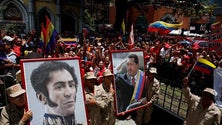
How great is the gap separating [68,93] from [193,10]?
848 inches

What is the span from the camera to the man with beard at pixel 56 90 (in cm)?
278

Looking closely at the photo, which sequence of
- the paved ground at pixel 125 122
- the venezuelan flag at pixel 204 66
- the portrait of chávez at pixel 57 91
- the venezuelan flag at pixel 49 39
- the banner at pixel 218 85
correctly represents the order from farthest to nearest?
the venezuelan flag at pixel 49 39 → the paved ground at pixel 125 122 → the banner at pixel 218 85 → the venezuelan flag at pixel 204 66 → the portrait of chávez at pixel 57 91

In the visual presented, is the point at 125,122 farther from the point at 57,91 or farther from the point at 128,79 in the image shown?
the point at 57,91

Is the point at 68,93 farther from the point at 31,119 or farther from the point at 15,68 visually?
the point at 15,68

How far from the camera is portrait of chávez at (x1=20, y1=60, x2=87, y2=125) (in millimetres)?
2756

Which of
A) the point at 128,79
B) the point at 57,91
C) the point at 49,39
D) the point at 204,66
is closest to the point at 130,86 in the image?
the point at 128,79

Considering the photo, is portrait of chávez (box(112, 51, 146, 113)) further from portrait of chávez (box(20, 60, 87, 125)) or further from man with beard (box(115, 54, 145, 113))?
portrait of chávez (box(20, 60, 87, 125))

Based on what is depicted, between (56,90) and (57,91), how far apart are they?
0.8 inches

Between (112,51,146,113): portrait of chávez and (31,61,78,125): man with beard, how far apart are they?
1.20 metres

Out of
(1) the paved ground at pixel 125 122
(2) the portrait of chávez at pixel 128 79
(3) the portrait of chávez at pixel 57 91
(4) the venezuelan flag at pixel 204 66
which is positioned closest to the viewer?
(3) the portrait of chávez at pixel 57 91

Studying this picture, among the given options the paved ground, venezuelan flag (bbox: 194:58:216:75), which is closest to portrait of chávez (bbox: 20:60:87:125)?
venezuelan flag (bbox: 194:58:216:75)

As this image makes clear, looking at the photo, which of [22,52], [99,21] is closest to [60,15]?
[99,21]

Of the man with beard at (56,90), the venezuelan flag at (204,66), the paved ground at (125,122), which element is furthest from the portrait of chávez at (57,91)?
the paved ground at (125,122)

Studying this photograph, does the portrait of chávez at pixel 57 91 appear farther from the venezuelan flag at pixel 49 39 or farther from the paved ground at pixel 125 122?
the venezuelan flag at pixel 49 39
